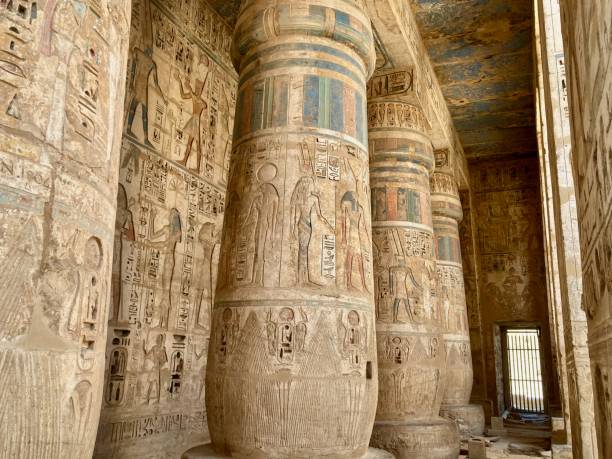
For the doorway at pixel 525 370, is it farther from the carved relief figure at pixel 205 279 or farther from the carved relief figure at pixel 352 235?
the carved relief figure at pixel 352 235

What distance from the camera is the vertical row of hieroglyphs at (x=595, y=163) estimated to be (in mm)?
1518

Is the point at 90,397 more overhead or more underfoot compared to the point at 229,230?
more underfoot

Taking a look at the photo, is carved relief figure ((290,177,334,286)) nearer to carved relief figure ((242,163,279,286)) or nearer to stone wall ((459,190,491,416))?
carved relief figure ((242,163,279,286))

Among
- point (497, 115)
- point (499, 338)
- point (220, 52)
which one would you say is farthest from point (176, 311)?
point (499, 338)

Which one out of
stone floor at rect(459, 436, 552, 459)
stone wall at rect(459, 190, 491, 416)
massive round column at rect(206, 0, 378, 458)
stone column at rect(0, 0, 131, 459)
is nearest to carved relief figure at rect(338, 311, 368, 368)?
massive round column at rect(206, 0, 378, 458)

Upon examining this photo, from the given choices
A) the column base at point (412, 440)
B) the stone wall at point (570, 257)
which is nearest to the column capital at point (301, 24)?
the stone wall at point (570, 257)

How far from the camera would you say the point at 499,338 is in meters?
13.6

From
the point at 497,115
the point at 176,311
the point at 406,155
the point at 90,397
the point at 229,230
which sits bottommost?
the point at 90,397

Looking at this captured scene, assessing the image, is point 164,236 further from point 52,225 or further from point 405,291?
point 52,225

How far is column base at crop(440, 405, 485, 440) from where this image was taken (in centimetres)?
920

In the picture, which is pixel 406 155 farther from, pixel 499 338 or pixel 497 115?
pixel 499 338

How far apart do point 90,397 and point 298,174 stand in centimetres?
235

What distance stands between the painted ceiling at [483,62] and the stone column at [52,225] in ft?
18.1

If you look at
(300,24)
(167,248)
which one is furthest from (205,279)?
(300,24)
